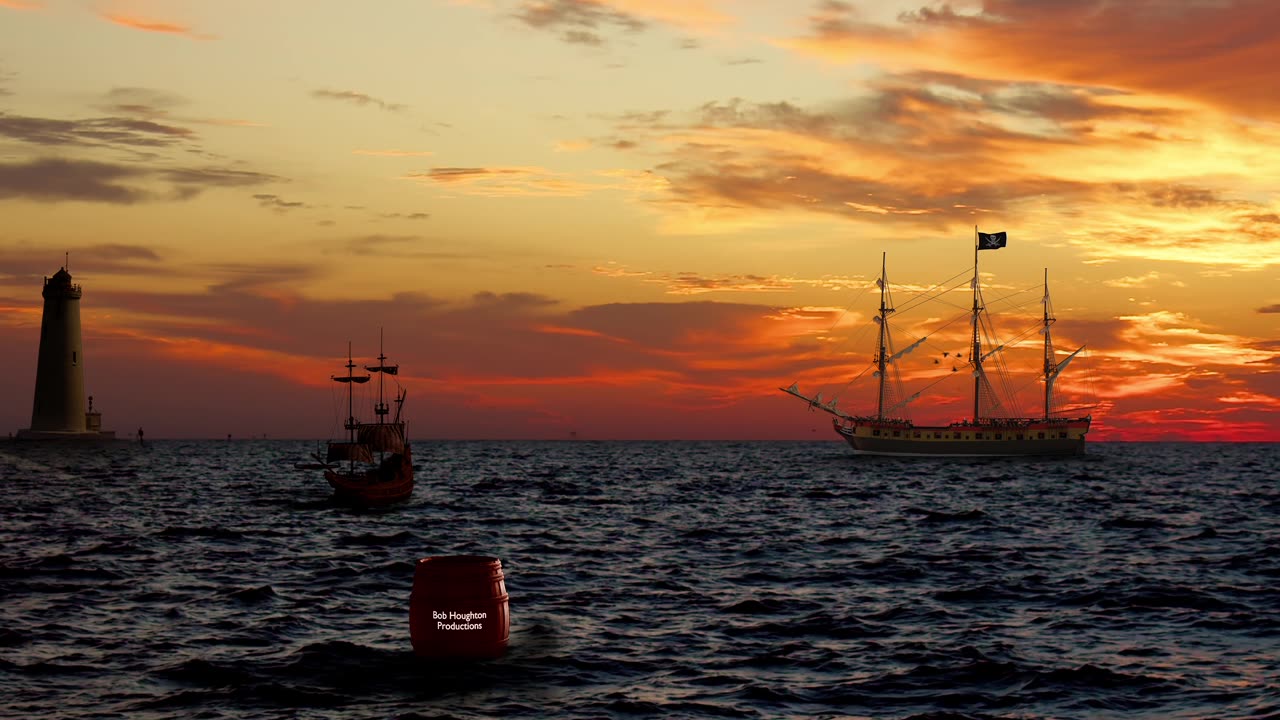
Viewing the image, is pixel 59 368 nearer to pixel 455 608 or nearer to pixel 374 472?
pixel 374 472

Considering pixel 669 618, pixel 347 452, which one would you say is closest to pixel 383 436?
pixel 347 452

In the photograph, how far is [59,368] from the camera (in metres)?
171

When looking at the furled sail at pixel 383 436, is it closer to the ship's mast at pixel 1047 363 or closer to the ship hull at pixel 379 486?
the ship hull at pixel 379 486

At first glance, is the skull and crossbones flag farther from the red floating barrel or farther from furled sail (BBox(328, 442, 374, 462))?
the red floating barrel

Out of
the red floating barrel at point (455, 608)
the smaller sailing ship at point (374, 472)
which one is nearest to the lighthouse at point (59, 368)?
the smaller sailing ship at point (374, 472)

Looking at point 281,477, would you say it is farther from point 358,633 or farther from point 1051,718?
point 1051,718

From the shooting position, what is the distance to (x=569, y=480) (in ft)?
322

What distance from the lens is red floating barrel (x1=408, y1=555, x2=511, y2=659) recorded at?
18.1m

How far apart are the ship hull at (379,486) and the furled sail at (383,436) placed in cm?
1806

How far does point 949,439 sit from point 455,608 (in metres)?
169

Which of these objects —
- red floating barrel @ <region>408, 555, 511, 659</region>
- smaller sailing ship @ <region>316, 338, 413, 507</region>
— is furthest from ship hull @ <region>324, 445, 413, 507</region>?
red floating barrel @ <region>408, 555, 511, 659</region>

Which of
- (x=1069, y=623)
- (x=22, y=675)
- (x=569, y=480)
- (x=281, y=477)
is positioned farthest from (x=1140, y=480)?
(x=22, y=675)

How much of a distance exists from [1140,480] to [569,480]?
46.7 m

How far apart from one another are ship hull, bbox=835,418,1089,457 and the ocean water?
127m
